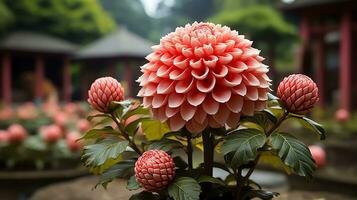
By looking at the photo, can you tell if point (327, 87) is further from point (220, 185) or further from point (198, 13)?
point (198, 13)

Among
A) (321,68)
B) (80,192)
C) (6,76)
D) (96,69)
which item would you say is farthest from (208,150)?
(96,69)

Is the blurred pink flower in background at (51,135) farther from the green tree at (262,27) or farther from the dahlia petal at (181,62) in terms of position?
the green tree at (262,27)

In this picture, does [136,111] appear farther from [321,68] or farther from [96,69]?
[96,69]

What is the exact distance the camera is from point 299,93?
1.10 metres

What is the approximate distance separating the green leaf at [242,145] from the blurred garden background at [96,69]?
87 centimetres

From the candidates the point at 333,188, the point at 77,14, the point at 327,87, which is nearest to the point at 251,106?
the point at 333,188

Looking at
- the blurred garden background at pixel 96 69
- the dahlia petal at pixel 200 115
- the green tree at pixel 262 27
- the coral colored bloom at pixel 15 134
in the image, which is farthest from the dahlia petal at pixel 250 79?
the green tree at pixel 262 27

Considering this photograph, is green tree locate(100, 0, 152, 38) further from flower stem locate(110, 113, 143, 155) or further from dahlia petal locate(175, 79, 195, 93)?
dahlia petal locate(175, 79, 195, 93)

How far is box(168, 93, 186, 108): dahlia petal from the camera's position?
106cm

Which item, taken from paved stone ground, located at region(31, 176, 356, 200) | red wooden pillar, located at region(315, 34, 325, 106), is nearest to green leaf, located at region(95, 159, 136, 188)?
paved stone ground, located at region(31, 176, 356, 200)

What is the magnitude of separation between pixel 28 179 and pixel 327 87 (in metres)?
9.26

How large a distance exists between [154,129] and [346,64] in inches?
343

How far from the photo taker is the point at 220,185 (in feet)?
3.92

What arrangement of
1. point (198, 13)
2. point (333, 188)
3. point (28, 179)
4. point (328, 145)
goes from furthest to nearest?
point (198, 13), point (328, 145), point (28, 179), point (333, 188)
